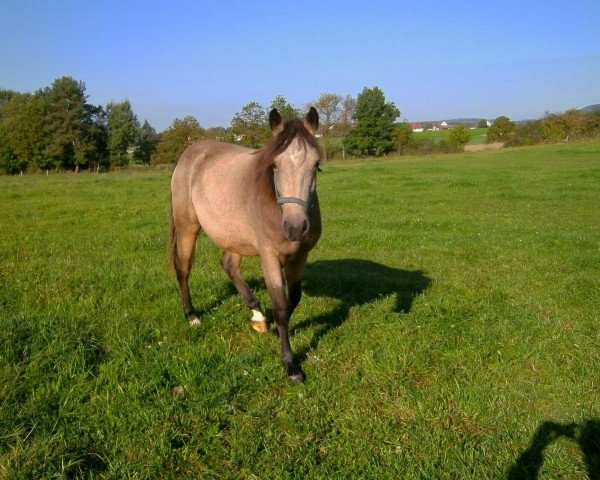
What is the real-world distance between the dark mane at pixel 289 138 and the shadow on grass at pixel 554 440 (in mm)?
2697

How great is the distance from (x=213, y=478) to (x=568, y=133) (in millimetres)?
67854

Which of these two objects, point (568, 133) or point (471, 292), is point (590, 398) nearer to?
point (471, 292)

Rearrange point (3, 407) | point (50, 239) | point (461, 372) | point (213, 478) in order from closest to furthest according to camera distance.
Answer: point (213, 478) < point (3, 407) < point (461, 372) < point (50, 239)

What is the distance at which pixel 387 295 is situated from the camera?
6.15 m

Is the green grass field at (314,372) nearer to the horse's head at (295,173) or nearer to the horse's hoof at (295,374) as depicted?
the horse's hoof at (295,374)

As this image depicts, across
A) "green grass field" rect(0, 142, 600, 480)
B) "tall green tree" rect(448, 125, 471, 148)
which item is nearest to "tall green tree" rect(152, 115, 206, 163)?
"tall green tree" rect(448, 125, 471, 148)

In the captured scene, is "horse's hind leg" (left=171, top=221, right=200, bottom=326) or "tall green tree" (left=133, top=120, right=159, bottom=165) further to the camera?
"tall green tree" (left=133, top=120, right=159, bottom=165)

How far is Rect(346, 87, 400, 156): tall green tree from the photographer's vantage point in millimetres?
68125

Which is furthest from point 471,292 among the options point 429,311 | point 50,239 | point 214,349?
point 50,239

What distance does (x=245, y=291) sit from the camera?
548 centimetres

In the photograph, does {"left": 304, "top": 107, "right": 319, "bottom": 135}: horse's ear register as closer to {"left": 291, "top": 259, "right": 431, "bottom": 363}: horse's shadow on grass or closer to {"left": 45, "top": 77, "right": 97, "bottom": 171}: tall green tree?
{"left": 291, "top": 259, "right": 431, "bottom": 363}: horse's shadow on grass

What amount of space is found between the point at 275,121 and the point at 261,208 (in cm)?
81

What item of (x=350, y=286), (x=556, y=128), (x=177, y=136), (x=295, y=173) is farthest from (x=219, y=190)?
(x=556, y=128)

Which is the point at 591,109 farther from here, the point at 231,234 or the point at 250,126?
the point at 231,234
